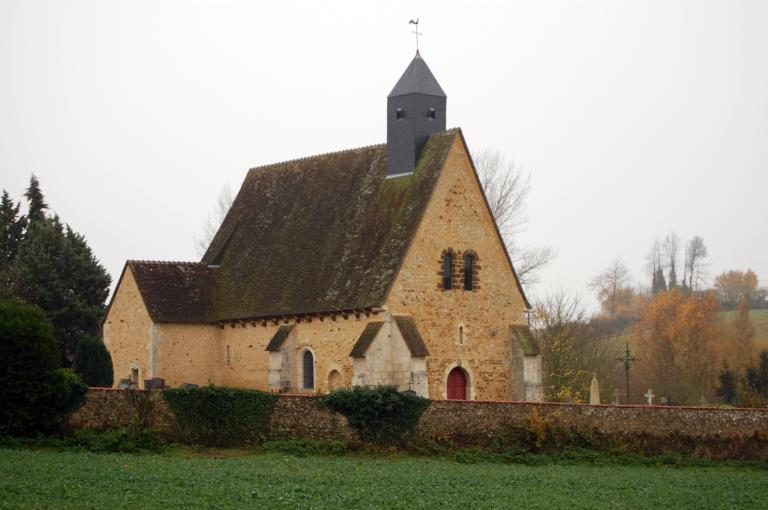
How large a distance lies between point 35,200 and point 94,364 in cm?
2215

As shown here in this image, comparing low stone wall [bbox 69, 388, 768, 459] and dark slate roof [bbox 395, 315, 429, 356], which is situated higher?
dark slate roof [bbox 395, 315, 429, 356]

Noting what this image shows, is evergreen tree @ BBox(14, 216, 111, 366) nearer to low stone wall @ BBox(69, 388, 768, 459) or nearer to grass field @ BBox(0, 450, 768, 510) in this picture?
low stone wall @ BBox(69, 388, 768, 459)

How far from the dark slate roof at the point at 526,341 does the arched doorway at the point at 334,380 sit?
227 inches

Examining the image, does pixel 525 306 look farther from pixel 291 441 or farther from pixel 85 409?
pixel 85 409

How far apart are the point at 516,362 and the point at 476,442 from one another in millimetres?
9248

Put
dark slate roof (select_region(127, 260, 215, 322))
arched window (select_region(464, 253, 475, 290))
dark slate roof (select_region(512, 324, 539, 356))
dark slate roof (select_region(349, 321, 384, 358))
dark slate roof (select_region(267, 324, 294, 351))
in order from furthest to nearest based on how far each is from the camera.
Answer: dark slate roof (select_region(127, 260, 215, 322))
dark slate roof (select_region(267, 324, 294, 351))
arched window (select_region(464, 253, 475, 290))
dark slate roof (select_region(512, 324, 539, 356))
dark slate roof (select_region(349, 321, 384, 358))

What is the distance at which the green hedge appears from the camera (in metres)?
32.0

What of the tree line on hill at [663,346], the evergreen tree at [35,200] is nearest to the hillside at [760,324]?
the tree line on hill at [663,346]

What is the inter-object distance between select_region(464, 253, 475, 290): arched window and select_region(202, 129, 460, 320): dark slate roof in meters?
2.32

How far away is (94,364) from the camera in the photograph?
43.1 metres

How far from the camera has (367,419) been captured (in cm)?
3241

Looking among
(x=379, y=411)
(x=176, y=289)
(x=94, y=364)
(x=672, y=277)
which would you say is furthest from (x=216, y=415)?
(x=672, y=277)

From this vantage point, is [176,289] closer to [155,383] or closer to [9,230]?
[155,383]

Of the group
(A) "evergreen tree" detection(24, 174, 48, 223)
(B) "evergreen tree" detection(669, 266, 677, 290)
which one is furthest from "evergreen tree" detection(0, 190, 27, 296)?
(B) "evergreen tree" detection(669, 266, 677, 290)
